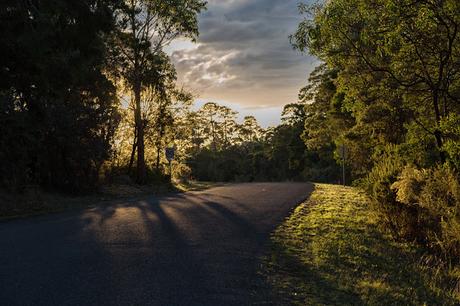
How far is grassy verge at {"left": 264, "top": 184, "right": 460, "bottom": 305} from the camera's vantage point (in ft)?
19.4

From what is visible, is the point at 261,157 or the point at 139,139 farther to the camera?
the point at 261,157

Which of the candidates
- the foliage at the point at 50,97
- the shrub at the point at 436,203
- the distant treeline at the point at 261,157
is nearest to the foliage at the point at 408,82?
the shrub at the point at 436,203

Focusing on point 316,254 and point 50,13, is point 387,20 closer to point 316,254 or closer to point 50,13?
point 316,254

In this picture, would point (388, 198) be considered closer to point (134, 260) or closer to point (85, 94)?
point (134, 260)

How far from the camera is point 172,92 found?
32750mm

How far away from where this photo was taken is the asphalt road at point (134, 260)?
214 inches

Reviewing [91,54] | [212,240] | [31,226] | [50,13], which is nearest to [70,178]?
[91,54]

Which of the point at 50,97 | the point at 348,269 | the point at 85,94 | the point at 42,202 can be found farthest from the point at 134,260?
the point at 85,94

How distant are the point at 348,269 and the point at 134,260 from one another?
11.4ft

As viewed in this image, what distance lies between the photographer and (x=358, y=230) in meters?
11.5

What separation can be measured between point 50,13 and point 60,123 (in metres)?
5.06

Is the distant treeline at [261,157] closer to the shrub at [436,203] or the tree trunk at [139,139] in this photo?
the tree trunk at [139,139]

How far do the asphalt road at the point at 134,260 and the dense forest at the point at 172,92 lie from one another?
3738 mm

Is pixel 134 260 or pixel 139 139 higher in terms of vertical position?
pixel 139 139
